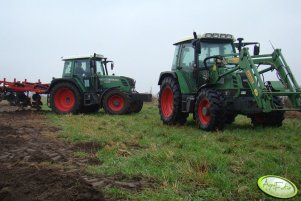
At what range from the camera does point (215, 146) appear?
731cm

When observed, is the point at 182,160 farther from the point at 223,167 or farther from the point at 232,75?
the point at 232,75

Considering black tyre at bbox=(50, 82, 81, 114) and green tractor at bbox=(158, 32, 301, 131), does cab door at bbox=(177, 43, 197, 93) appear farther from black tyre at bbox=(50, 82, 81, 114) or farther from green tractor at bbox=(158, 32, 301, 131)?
black tyre at bbox=(50, 82, 81, 114)

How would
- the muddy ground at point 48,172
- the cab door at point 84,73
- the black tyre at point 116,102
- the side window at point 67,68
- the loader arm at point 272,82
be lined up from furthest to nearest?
the side window at point 67,68 < the cab door at point 84,73 < the black tyre at point 116,102 < the loader arm at point 272,82 < the muddy ground at point 48,172

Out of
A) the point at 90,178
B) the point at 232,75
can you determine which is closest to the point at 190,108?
the point at 232,75

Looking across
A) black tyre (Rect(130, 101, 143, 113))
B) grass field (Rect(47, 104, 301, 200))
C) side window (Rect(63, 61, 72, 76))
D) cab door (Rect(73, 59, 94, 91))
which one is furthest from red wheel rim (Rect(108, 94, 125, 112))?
grass field (Rect(47, 104, 301, 200))

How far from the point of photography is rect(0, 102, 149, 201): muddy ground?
4340mm

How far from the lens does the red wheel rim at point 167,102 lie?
38.9 ft

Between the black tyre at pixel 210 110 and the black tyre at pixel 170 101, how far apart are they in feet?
3.18

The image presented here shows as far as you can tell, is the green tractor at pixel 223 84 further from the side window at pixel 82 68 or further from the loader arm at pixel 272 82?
the side window at pixel 82 68

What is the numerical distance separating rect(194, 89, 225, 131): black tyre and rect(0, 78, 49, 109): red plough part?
8291 millimetres

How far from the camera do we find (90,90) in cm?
1602

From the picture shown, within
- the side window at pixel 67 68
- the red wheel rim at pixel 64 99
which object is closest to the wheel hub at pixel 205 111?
the red wheel rim at pixel 64 99

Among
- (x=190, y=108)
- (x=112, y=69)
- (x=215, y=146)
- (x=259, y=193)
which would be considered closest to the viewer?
(x=259, y=193)

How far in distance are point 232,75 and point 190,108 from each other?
4.61ft
